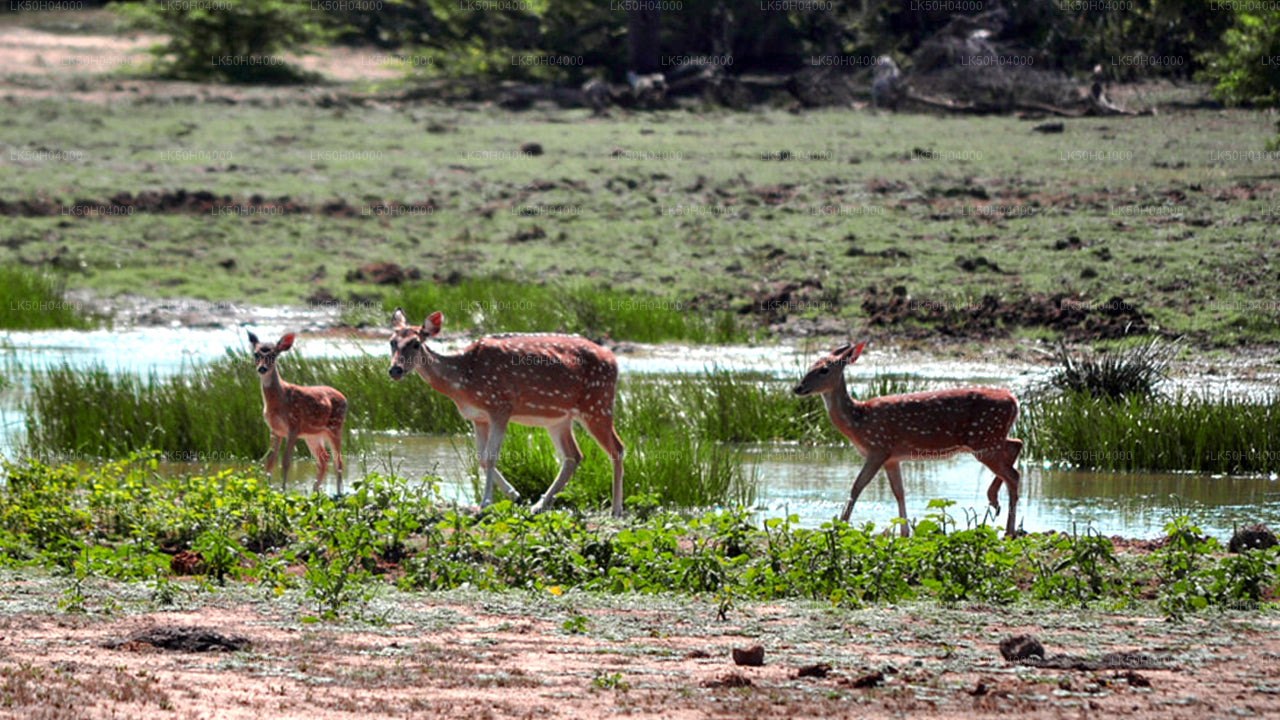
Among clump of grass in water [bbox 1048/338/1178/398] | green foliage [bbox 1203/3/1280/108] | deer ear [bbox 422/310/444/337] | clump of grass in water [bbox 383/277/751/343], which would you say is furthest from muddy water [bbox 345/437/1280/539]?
green foliage [bbox 1203/3/1280/108]

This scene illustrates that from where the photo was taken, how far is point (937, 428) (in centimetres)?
1048

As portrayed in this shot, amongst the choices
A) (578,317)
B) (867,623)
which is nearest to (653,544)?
(867,623)

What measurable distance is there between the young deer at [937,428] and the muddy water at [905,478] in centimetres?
39

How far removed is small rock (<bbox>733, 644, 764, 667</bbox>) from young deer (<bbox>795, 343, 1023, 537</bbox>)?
383 cm

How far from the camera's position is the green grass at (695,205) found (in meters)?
20.9

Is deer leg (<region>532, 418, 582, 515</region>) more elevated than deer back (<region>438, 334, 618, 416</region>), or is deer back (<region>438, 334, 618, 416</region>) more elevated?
deer back (<region>438, 334, 618, 416</region>)

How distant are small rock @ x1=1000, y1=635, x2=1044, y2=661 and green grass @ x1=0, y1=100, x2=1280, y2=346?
40.0ft

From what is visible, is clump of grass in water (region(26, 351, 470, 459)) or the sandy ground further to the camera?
clump of grass in water (region(26, 351, 470, 459))

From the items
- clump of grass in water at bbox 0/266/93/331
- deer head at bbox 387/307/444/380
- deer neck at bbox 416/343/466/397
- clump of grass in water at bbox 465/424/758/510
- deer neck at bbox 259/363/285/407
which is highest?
deer head at bbox 387/307/444/380

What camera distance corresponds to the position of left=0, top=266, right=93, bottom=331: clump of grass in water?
21.0 metres

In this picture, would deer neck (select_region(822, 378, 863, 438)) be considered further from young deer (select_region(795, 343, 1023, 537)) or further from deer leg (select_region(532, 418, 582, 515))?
deer leg (select_region(532, 418, 582, 515))

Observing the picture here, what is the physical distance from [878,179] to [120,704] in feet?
68.9

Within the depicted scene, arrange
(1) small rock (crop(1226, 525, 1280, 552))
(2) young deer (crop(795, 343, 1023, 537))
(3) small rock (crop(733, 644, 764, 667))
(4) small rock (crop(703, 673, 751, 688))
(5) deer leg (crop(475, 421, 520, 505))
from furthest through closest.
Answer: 1. (5) deer leg (crop(475, 421, 520, 505))
2. (2) young deer (crop(795, 343, 1023, 537))
3. (1) small rock (crop(1226, 525, 1280, 552))
4. (3) small rock (crop(733, 644, 764, 667))
5. (4) small rock (crop(703, 673, 751, 688))

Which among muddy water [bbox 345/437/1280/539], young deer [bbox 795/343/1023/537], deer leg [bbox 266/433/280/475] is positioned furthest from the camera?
muddy water [bbox 345/437/1280/539]
